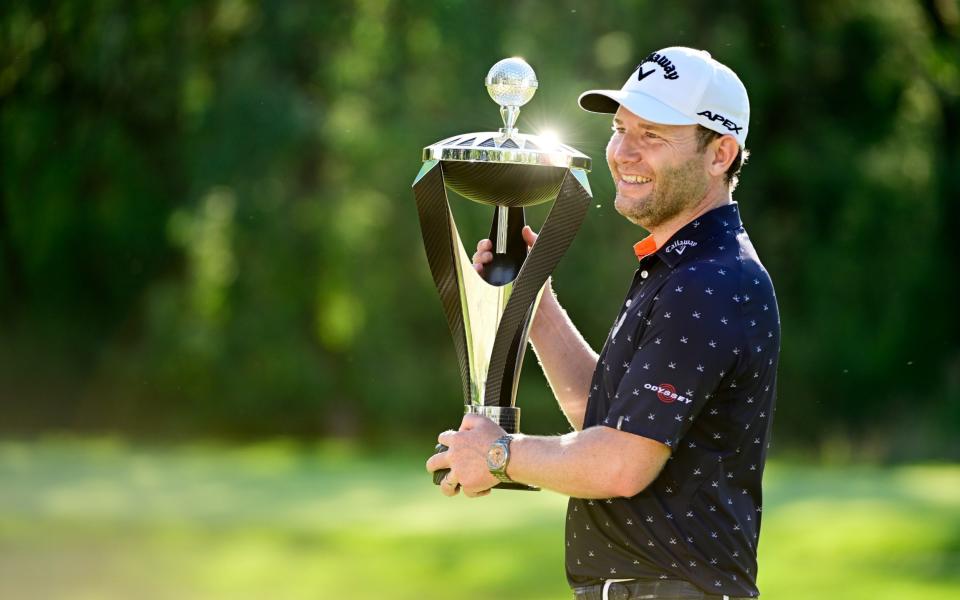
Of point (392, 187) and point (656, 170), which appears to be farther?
point (392, 187)

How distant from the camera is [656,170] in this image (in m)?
1.94

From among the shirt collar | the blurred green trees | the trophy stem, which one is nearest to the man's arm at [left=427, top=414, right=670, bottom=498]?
the shirt collar

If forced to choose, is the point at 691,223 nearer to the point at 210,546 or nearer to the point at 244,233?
the point at 210,546

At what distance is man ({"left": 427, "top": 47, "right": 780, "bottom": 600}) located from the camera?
1.82m

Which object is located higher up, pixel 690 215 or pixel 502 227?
pixel 502 227

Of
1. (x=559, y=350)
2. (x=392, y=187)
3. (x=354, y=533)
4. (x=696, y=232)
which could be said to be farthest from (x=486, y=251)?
(x=392, y=187)

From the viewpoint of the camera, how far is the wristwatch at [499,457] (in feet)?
6.22

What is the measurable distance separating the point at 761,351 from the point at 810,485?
821cm

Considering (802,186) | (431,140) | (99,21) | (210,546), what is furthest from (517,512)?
(99,21)

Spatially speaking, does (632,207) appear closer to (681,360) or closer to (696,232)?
(696,232)

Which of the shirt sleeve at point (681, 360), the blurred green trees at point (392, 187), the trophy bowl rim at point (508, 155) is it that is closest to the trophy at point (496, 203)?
the trophy bowl rim at point (508, 155)

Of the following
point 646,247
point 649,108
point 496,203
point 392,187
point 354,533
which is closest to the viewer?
point 649,108

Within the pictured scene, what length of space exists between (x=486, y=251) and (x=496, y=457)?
518 mm

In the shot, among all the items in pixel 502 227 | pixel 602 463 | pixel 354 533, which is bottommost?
pixel 602 463
